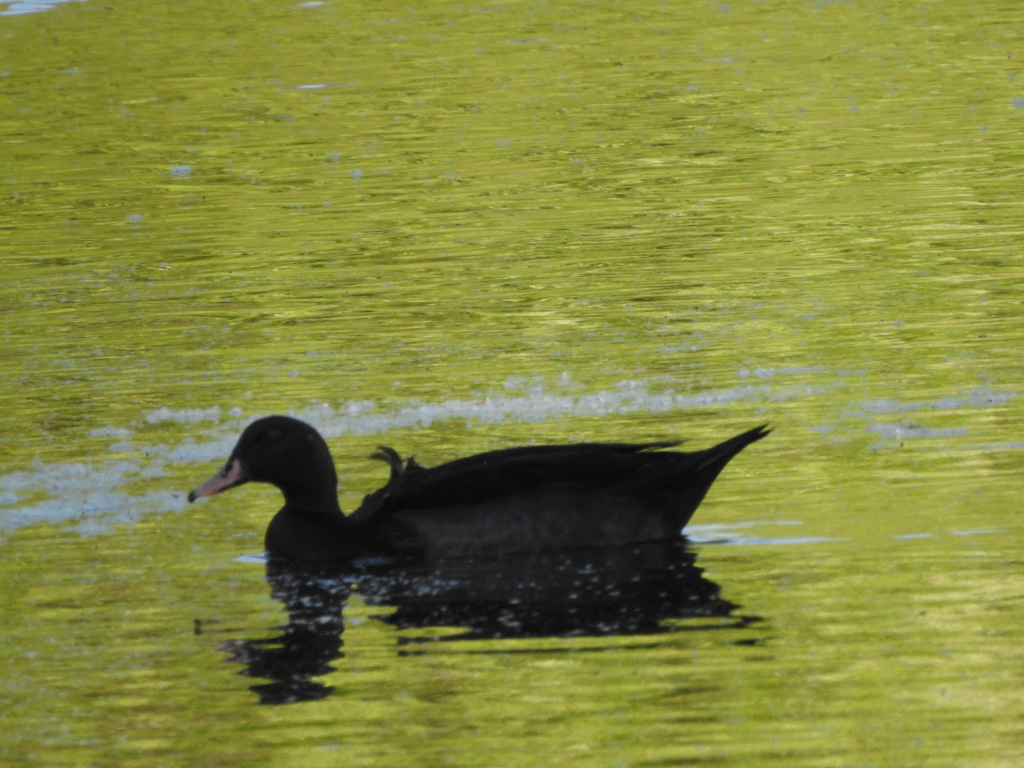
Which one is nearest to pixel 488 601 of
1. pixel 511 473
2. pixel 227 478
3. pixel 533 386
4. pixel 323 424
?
pixel 511 473

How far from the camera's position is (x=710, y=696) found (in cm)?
609

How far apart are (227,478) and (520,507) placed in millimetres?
1236

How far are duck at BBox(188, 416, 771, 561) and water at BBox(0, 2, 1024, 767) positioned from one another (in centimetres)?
19

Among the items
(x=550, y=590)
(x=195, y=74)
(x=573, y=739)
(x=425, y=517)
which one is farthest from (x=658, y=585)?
(x=195, y=74)

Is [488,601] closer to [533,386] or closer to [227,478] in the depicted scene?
[227,478]

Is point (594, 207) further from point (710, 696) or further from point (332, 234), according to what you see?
point (710, 696)

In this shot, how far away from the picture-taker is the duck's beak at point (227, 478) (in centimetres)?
824

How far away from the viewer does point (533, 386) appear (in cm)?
1054

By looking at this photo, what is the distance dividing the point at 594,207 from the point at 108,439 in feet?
22.5

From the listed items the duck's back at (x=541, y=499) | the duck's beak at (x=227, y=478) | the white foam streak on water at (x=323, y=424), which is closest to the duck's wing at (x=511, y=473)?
the duck's back at (x=541, y=499)

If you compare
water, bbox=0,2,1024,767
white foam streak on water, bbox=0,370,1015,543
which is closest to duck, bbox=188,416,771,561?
water, bbox=0,2,1024,767

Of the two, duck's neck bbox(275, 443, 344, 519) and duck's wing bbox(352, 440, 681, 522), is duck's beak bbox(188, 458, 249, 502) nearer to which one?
duck's neck bbox(275, 443, 344, 519)

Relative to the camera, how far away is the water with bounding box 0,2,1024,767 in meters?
6.18

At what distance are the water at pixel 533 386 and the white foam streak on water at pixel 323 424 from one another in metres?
0.03
